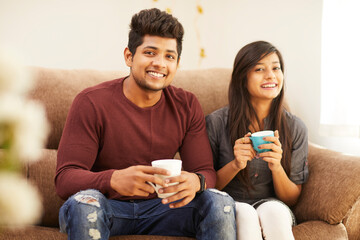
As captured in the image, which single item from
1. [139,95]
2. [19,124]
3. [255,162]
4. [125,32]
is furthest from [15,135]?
[125,32]

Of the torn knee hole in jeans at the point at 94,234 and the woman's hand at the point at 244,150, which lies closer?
the torn knee hole in jeans at the point at 94,234

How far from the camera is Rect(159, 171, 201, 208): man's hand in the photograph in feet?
4.01

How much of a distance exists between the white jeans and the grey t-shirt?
281 millimetres

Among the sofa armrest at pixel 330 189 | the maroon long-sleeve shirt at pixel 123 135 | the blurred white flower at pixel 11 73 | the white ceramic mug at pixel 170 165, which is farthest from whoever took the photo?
the sofa armrest at pixel 330 189

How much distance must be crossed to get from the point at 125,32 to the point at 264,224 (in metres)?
1.84

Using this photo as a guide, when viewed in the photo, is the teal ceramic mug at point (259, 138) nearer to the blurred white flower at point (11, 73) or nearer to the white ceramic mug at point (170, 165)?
the white ceramic mug at point (170, 165)

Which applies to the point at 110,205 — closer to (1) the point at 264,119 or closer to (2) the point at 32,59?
(1) the point at 264,119

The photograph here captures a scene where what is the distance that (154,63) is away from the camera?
1.58 meters

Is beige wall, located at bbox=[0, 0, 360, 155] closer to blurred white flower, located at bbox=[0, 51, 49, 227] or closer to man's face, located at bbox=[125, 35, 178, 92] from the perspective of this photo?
man's face, located at bbox=[125, 35, 178, 92]

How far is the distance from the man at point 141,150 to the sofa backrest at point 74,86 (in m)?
0.37

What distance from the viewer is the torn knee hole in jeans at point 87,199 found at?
125 centimetres

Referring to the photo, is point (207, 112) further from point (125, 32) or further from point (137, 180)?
point (125, 32)

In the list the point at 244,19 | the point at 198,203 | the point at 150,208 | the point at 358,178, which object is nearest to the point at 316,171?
the point at 358,178

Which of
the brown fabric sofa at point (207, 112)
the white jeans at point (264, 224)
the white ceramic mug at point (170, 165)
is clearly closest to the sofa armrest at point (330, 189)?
the brown fabric sofa at point (207, 112)
